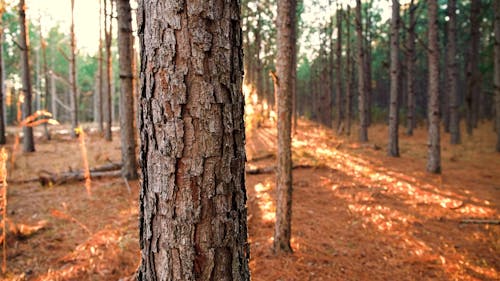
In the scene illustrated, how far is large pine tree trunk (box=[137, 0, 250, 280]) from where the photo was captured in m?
1.22

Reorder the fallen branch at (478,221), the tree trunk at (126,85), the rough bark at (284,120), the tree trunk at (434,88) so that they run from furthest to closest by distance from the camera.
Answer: the tree trunk at (434,88) < the tree trunk at (126,85) < the fallen branch at (478,221) < the rough bark at (284,120)

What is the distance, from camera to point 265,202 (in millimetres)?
5762

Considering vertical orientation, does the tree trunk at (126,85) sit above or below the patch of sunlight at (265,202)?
above

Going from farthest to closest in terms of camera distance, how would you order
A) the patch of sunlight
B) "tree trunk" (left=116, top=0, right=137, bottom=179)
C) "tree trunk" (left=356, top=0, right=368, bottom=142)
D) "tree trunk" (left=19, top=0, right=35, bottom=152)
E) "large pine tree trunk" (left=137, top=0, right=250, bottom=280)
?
"tree trunk" (left=356, top=0, right=368, bottom=142) → "tree trunk" (left=19, top=0, right=35, bottom=152) → "tree trunk" (left=116, top=0, right=137, bottom=179) → the patch of sunlight → "large pine tree trunk" (left=137, top=0, right=250, bottom=280)

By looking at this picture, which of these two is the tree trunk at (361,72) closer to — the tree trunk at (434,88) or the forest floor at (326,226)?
the tree trunk at (434,88)

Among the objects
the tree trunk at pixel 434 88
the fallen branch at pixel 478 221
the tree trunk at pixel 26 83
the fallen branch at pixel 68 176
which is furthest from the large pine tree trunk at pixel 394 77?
the tree trunk at pixel 26 83

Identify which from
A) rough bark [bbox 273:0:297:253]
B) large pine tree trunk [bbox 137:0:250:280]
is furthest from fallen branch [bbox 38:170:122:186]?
large pine tree trunk [bbox 137:0:250:280]

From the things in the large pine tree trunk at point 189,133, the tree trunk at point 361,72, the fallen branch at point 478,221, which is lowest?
the fallen branch at point 478,221

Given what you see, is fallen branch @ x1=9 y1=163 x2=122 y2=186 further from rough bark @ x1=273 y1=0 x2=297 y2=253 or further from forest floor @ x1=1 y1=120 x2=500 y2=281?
rough bark @ x1=273 y1=0 x2=297 y2=253

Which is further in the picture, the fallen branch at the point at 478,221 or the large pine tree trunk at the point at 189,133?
the fallen branch at the point at 478,221

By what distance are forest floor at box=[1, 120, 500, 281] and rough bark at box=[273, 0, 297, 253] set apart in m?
0.32

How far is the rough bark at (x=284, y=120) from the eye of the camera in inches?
138

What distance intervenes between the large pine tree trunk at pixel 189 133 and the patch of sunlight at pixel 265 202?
3835 mm

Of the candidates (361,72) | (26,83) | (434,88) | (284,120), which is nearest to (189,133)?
(284,120)
